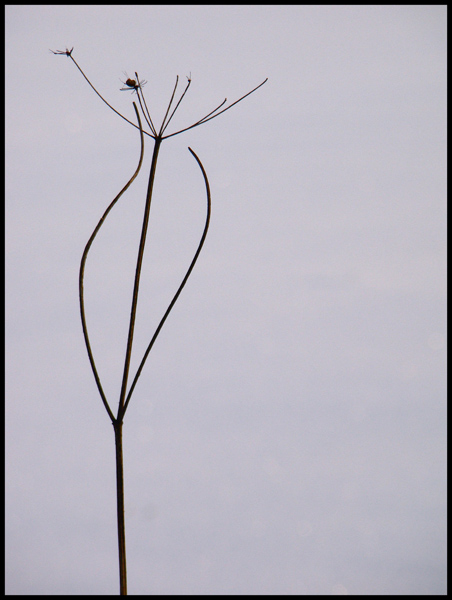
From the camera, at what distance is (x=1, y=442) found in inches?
28.5

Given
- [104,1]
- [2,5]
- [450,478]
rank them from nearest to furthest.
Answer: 1. [2,5]
2. [104,1]
3. [450,478]

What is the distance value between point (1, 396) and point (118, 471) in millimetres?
335

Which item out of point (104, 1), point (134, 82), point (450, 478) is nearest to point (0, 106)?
point (104, 1)

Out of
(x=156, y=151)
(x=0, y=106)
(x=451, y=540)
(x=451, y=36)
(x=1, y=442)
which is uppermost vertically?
(x=451, y=36)

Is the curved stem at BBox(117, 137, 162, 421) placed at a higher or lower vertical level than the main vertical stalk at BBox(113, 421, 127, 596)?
higher

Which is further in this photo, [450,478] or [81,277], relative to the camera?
[450,478]

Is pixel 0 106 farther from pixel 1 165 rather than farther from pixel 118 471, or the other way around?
pixel 118 471

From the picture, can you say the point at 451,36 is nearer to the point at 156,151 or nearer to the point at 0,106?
the point at 156,151

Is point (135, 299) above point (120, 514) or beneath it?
above

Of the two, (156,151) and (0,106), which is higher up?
(0,106)

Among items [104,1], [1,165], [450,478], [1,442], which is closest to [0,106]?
[1,165]

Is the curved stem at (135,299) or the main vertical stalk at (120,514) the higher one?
the curved stem at (135,299)

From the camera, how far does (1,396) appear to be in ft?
2.23

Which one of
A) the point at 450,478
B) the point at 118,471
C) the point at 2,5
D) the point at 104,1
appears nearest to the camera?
the point at 118,471
